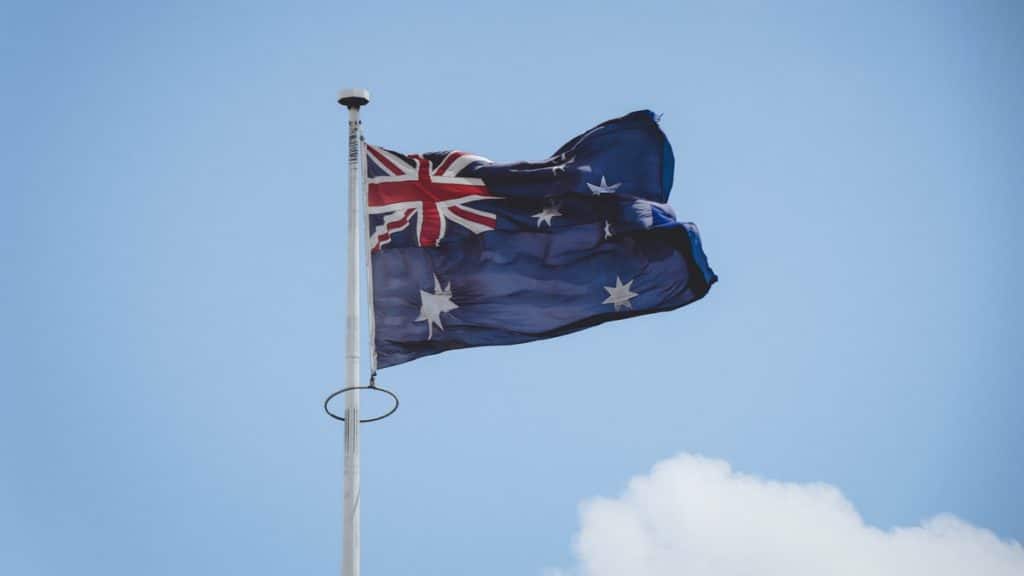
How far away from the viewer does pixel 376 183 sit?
2597cm

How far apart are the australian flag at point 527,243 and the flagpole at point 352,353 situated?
0.87 metres

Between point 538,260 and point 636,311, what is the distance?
5.98ft

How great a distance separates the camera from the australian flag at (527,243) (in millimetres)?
25875

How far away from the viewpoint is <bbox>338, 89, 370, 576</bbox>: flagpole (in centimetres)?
2233

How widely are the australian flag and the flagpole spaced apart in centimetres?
87

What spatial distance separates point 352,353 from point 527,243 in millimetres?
4620

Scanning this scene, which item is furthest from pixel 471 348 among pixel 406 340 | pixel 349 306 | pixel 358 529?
pixel 358 529

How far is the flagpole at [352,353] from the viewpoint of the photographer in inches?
879

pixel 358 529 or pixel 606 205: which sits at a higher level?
pixel 606 205

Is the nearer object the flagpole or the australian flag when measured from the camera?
the flagpole

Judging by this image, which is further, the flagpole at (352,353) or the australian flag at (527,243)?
the australian flag at (527,243)

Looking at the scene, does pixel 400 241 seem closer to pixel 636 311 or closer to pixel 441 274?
pixel 441 274

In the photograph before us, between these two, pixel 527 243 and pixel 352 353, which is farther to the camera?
pixel 527 243

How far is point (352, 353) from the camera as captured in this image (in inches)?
918
